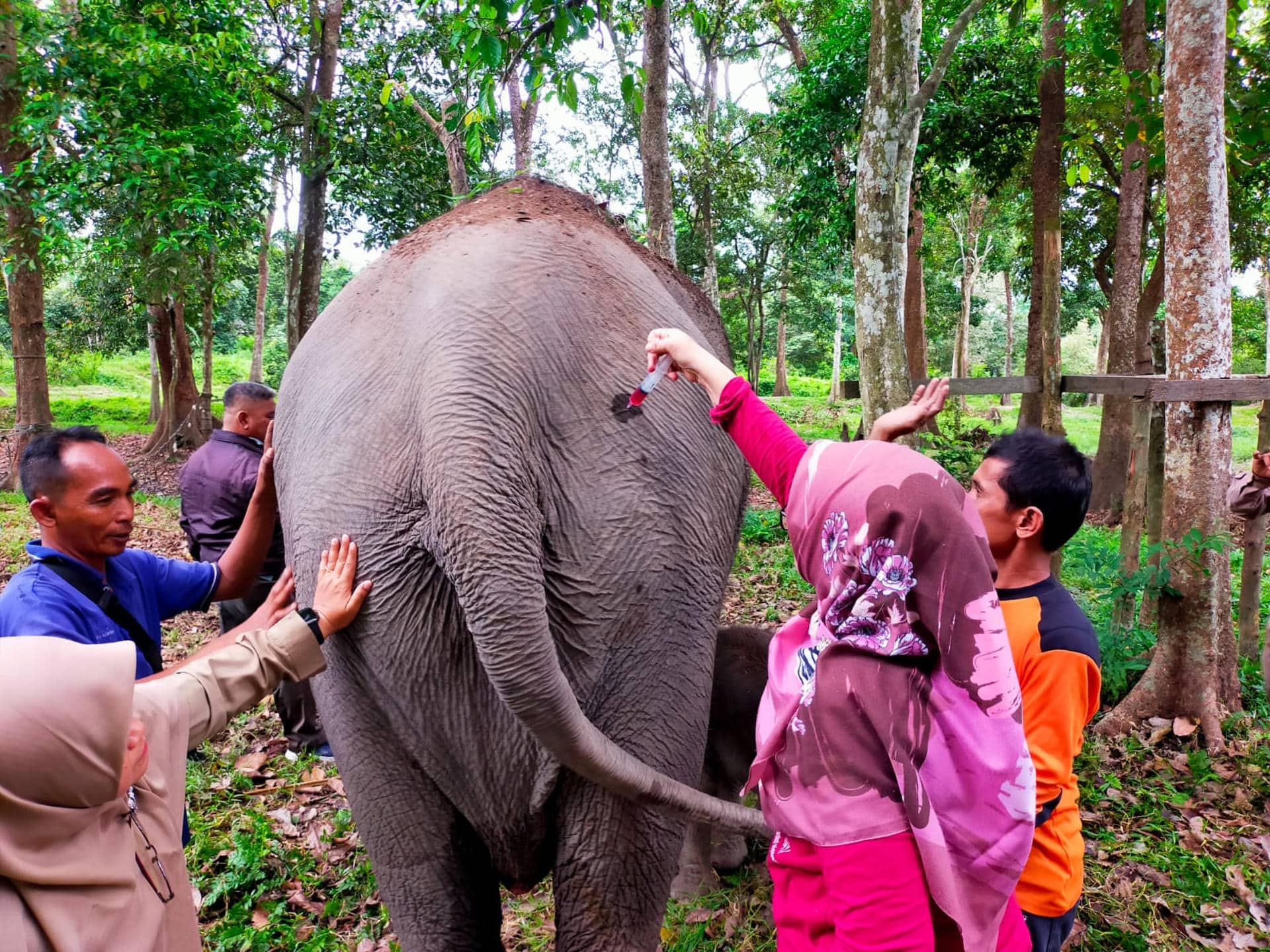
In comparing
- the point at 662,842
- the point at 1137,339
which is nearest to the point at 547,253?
the point at 662,842

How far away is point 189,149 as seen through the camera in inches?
303

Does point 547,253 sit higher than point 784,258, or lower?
lower

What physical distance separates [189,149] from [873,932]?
8785mm

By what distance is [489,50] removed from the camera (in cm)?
314

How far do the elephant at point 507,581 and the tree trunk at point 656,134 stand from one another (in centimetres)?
403

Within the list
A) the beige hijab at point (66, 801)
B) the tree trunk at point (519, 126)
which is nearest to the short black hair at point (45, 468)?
the beige hijab at point (66, 801)

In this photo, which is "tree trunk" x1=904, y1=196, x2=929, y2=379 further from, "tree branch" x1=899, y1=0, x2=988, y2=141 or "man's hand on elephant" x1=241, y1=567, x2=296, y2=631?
"man's hand on elephant" x1=241, y1=567, x2=296, y2=631

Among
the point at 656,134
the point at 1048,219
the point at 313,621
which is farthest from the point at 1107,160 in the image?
the point at 313,621

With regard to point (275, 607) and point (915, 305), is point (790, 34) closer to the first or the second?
point (915, 305)

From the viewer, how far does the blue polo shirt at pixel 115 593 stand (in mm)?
2104

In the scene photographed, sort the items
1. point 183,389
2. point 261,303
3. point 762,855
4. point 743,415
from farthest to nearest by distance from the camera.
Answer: point 261,303, point 183,389, point 762,855, point 743,415

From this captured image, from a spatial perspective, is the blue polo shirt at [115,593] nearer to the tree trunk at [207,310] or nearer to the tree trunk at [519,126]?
the tree trunk at [519,126]

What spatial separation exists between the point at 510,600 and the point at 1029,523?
1139 millimetres

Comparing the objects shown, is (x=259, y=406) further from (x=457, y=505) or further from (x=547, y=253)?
(x=457, y=505)
